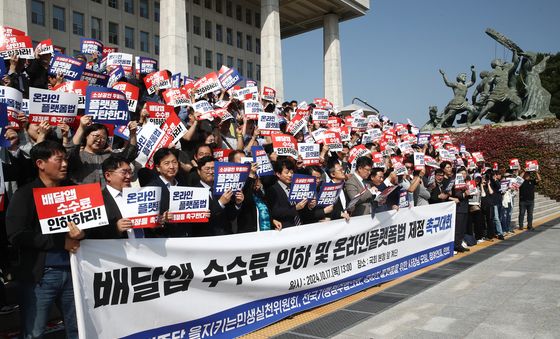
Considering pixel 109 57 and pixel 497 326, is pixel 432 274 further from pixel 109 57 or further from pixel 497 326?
pixel 109 57

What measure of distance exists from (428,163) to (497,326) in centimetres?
Result: 431

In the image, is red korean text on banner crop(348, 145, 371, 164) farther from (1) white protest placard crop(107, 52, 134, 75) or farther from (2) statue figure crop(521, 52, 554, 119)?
(2) statue figure crop(521, 52, 554, 119)

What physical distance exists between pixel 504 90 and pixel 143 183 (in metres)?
26.6

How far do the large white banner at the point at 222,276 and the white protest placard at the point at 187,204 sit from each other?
0.21 m

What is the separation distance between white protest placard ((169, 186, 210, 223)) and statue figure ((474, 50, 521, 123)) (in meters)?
26.3

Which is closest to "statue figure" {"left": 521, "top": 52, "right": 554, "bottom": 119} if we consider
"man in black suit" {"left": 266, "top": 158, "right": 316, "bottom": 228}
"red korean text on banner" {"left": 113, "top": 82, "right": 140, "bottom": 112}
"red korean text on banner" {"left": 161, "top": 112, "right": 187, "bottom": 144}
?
"man in black suit" {"left": 266, "top": 158, "right": 316, "bottom": 228}

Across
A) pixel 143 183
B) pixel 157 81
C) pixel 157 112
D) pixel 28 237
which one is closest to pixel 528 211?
pixel 157 81

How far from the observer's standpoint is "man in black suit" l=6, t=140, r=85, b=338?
3264 millimetres

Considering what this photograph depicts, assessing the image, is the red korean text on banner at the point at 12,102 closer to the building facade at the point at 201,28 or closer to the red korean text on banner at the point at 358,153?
the red korean text on banner at the point at 358,153

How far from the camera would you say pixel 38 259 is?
3.34 m

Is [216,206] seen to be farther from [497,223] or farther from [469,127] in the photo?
[469,127]

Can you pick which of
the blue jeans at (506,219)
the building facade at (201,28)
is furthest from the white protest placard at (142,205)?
the building facade at (201,28)

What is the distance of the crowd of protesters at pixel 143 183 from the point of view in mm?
3359

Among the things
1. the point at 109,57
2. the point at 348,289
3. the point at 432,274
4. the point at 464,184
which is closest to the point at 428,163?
the point at 464,184
